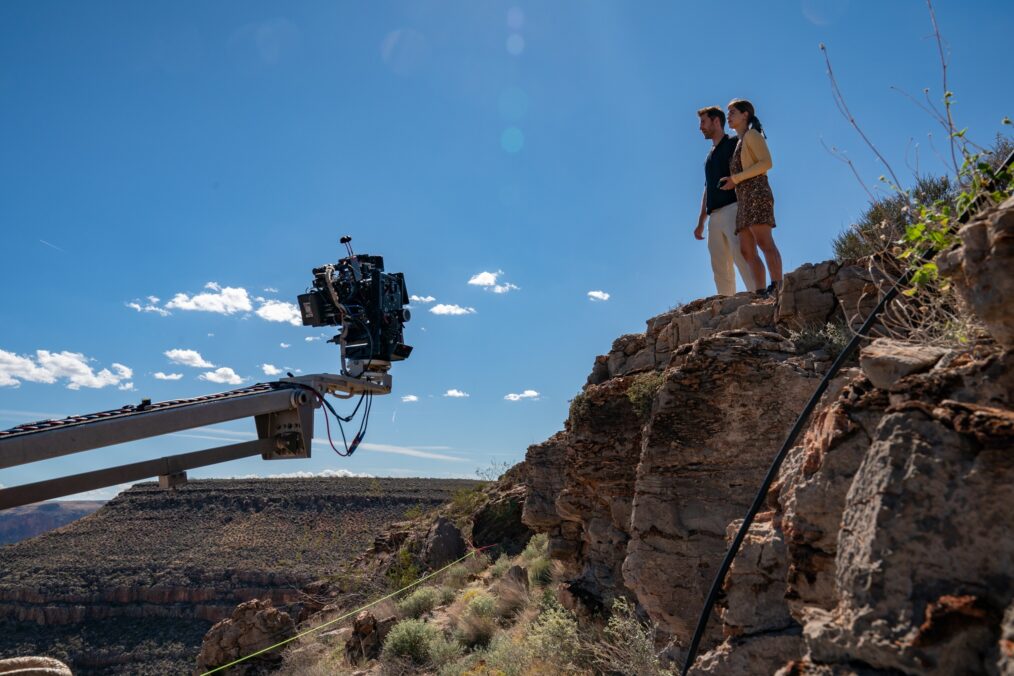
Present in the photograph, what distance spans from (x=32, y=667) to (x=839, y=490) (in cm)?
656

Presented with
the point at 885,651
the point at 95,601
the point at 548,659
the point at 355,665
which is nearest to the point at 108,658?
the point at 95,601

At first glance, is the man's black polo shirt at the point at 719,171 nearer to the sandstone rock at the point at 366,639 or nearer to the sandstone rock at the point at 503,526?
the sandstone rock at the point at 366,639

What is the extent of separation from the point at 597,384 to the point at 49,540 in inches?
1871

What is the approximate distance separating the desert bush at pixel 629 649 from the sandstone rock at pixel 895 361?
332 centimetres

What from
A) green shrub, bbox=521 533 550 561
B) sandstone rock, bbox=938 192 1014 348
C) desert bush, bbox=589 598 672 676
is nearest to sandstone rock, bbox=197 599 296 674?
green shrub, bbox=521 533 550 561

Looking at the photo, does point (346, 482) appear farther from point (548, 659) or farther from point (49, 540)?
point (548, 659)

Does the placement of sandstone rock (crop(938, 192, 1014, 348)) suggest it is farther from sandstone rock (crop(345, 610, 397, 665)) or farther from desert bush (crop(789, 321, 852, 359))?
sandstone rock (crop(345, 610, 397, 665))

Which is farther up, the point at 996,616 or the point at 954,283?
the point at 954,283

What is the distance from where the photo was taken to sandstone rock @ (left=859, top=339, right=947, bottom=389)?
2.42m

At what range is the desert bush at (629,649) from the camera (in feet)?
19.2

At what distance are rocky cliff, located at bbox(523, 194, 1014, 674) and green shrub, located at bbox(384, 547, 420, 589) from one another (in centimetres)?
1373

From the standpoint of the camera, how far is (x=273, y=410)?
5.46 metres

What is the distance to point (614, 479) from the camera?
7.96 meters

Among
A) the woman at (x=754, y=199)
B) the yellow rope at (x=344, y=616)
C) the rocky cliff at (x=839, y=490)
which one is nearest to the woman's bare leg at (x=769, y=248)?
the woman at (x=754, y=199)
